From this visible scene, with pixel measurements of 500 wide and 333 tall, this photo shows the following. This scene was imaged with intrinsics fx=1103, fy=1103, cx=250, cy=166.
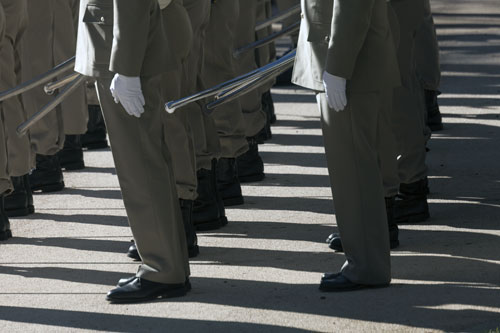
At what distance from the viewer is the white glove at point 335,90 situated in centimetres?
473

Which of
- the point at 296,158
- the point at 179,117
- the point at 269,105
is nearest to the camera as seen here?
the point at 179,117

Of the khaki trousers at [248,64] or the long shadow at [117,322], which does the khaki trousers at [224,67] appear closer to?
the khaki trousers at [248,64]

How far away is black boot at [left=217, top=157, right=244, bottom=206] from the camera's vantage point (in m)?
6.80

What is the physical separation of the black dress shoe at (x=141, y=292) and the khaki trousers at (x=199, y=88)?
1144 mm

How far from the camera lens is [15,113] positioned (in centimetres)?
661

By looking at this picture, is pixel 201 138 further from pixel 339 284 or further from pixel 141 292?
pixel 339 284

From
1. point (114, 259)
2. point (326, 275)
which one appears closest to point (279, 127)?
point (114, 259)

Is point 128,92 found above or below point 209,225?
above

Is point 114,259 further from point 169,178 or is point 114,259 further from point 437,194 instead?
point 437,194

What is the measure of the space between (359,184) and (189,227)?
45.7 inches

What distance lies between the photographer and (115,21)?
4.60 m

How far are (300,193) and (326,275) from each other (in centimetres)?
207

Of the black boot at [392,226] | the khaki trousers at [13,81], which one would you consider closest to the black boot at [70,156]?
the khaki trousers at [13,81]

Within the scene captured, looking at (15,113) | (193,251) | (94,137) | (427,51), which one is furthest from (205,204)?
(94,137)
